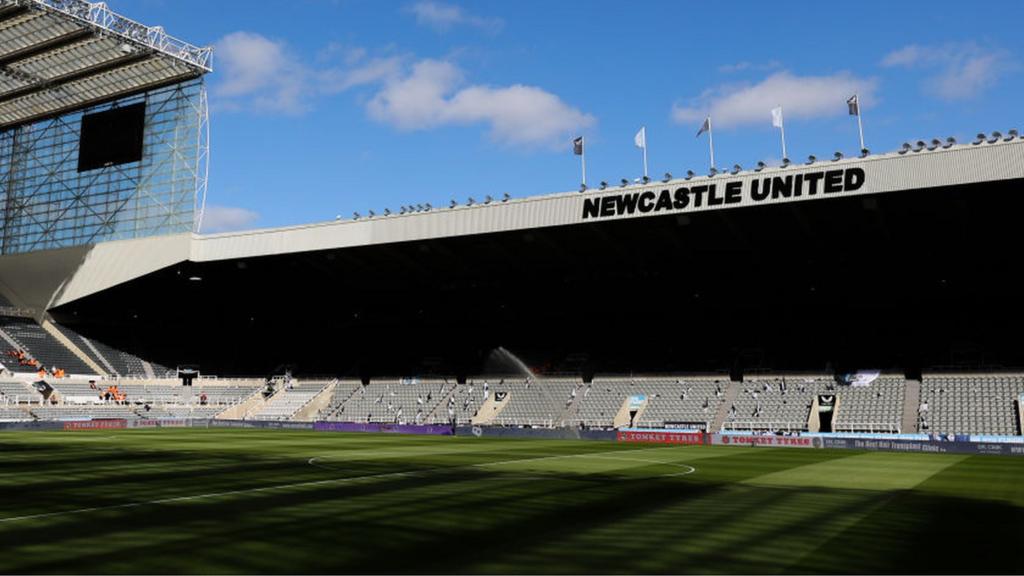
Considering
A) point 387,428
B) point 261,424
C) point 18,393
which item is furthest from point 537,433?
point 18,393

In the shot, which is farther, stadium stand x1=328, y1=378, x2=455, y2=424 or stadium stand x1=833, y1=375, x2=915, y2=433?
stadium stand x1=328, y1=378, x2=455, y2=424

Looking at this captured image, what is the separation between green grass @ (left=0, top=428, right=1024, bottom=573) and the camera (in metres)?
12.6

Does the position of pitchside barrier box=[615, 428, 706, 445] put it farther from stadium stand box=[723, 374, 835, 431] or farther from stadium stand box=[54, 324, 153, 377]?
stadium stand box=[54, 324, 153, 377]

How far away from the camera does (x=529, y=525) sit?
52.3 feet

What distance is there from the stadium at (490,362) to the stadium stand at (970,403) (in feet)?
0.73

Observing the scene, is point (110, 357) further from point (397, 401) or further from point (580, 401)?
point (580, 401)

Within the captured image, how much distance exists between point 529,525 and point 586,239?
43.3 meters

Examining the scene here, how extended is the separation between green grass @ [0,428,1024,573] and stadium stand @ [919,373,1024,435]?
17.8 metres

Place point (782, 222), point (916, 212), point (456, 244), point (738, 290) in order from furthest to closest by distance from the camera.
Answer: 1. point (738, 290)
2. point (456, 244)
3. point (782, 222)
4. point (916, 212)

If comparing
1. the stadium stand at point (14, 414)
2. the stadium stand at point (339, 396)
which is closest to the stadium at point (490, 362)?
the stadium stand at point (14, 414)

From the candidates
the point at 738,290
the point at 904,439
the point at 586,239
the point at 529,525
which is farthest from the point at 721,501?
the point at 738,290

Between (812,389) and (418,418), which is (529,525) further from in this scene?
(418,418)

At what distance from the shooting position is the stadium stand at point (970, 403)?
4834cm

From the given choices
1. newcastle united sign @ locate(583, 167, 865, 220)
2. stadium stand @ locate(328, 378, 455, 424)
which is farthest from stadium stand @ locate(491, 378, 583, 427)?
newcastle united sign @ locate(583, 167, 865, 220)
